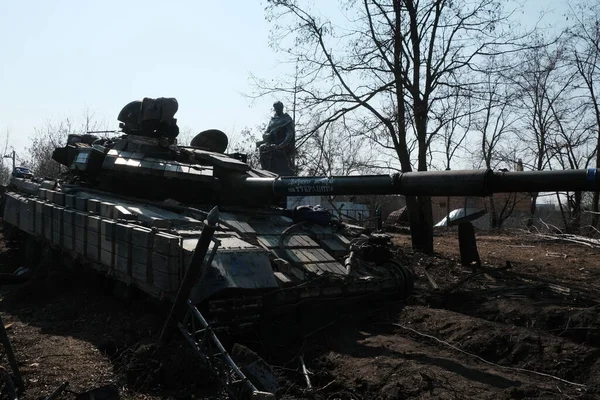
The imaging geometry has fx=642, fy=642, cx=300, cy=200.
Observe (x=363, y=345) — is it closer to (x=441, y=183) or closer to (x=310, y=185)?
(x=441, y=183)

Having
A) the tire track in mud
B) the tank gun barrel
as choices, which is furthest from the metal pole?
the tank gun barrel

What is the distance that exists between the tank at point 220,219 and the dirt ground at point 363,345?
1.50ft

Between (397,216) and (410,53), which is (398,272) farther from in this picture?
(397,216)

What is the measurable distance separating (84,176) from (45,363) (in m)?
4.86

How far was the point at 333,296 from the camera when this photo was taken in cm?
798

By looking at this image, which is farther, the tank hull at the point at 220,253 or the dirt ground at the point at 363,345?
the tank hull at the point at 220,253

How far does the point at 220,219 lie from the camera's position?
865 cm

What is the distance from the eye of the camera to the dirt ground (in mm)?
5711

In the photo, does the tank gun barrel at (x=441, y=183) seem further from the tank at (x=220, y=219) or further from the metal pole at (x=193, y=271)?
the metal pole at (x=193, y=271)

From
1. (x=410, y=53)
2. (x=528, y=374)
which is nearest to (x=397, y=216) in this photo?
(x=410, y=53)

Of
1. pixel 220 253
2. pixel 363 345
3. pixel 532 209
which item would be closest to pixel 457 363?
pixel 363 345

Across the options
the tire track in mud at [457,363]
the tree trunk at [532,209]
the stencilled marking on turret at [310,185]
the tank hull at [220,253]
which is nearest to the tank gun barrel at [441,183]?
the stencilled marking on turret at [310,185]

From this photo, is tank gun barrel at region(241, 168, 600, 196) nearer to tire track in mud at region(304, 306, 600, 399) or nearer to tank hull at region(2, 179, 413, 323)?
tank hull at region(2, 179, 413, 323)

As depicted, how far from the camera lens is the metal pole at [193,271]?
5723mm
